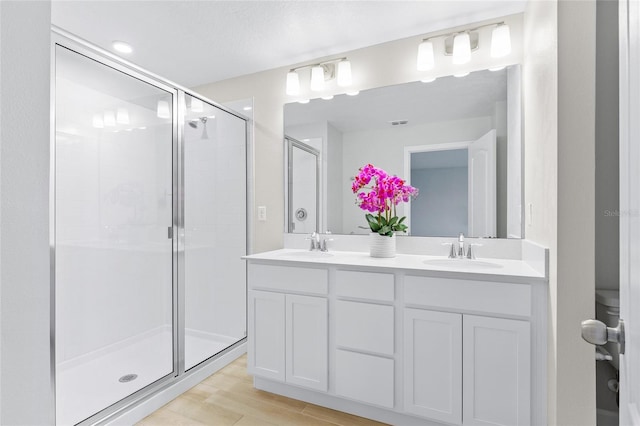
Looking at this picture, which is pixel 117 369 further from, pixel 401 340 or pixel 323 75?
pixel 323 75

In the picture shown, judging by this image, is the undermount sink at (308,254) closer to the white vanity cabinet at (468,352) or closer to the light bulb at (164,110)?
the white vanity cabinet at (468,352)

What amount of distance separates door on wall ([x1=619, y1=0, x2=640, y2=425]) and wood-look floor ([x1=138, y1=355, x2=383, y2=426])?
60.9 inches

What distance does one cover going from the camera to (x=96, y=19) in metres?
1.99

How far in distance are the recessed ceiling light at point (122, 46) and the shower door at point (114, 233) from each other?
33 cm

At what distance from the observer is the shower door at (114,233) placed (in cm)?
225

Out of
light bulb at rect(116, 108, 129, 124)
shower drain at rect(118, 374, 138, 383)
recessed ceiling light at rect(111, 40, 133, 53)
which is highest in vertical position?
recessed ceiling light at rect(111, 40, 133, 53)

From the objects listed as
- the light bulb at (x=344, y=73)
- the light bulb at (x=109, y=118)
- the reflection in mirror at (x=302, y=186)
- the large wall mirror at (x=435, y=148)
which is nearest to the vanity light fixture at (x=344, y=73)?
the light bulb at (x=344, y=73)

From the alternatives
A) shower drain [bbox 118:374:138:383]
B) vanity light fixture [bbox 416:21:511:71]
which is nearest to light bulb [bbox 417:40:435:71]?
vanity light fixture [bbox 416:21:511:71]

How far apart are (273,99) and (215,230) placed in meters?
1.22

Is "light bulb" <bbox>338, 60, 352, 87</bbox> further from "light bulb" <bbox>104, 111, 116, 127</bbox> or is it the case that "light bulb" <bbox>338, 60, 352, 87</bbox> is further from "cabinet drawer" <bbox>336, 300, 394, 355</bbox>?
"light bulb" <bbox>104, 111, 116, 127</bbox>

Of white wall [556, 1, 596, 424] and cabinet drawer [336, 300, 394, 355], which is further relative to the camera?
cabinet drawer [336, 300, 394, 355]

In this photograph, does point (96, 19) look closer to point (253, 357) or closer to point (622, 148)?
point (253, 357)

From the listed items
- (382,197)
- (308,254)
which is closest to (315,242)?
(308,254)

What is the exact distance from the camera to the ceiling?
1.91 m
